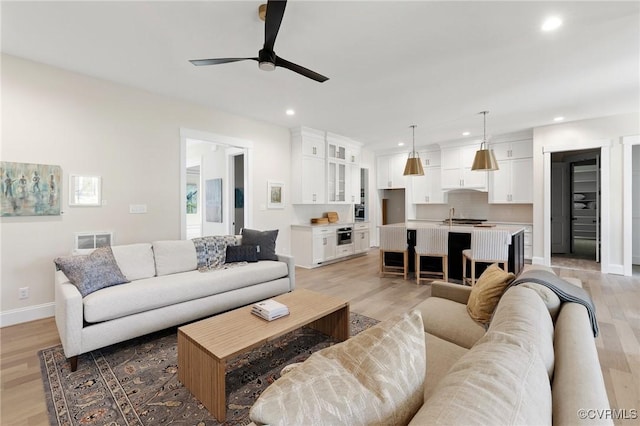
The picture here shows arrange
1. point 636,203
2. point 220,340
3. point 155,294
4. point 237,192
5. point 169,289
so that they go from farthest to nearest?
point 237,192 → point 636,203 → point 169,289 → point 155,294 → point 220,340

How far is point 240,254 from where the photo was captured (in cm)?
382

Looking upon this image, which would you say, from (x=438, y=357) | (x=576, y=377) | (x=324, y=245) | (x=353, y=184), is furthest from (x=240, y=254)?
(x=353, y=184)

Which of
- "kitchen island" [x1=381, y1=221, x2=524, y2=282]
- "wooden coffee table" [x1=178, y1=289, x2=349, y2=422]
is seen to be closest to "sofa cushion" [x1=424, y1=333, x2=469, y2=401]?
"wooden coffee table" [x1=178, y1=289, x2=349, y2=422]

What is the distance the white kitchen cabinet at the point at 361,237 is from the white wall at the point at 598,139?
347 centimetres

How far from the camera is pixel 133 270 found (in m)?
3.08

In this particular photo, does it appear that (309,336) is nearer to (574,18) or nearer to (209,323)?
(209,323)

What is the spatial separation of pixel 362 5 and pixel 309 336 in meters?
2.88

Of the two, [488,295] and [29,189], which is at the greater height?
[29,189]

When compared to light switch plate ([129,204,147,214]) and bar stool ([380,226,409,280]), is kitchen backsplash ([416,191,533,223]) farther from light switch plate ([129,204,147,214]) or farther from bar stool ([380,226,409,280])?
light switch plate ([129,204,147,214])

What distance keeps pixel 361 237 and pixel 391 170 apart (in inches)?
91.1

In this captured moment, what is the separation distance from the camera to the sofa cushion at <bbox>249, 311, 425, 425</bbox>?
2.09 feet

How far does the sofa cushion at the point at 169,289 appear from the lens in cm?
239

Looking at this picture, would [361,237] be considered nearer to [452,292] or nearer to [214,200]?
[214,200]

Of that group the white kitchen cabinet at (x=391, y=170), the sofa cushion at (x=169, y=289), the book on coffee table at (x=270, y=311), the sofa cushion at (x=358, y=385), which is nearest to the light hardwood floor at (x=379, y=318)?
the sofa cushion at (x=169, y=289)
